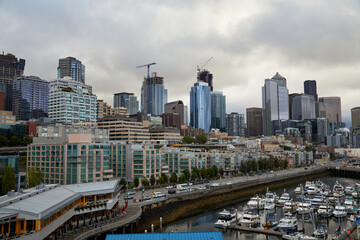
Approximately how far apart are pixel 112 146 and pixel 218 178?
170 ft

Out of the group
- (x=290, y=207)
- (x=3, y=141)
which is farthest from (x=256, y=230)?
(x=3, y=141)

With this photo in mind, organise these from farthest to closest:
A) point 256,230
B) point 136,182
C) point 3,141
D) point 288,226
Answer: point 3,141, point 136,182, point 288,226, point 256,230

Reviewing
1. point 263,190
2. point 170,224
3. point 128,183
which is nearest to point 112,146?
point 128,183

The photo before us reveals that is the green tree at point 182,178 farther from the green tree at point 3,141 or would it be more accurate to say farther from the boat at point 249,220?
the green tree at point 3,141

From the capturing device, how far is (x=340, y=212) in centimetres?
8212

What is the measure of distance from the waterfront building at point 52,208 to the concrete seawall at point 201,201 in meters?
10.7

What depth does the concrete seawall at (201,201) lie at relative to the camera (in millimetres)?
78250

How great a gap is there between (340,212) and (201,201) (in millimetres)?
37591

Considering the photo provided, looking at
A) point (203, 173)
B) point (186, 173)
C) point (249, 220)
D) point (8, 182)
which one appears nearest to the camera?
point (8, 182)

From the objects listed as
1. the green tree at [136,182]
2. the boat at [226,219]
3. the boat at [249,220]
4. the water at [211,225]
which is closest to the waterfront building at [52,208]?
the water at [211,225]

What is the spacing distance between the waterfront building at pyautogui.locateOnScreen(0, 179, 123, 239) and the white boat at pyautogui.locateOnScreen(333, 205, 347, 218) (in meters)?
53.4

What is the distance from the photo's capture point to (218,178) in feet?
479

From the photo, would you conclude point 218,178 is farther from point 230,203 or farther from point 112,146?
point 112,146

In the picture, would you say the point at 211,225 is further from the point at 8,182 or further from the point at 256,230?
the point at 8,182
